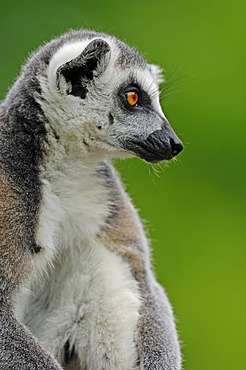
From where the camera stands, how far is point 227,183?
35.5 ft

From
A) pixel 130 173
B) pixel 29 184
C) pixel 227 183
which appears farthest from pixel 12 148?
pixel 227 183

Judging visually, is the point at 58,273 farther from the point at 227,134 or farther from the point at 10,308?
the point at 227,134

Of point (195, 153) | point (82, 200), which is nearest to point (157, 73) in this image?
point (82, 200)

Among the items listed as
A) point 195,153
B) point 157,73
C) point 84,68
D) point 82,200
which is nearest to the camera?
point 84,68

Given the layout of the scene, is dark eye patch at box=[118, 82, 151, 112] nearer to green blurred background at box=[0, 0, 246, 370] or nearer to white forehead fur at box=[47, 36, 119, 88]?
white forehead fur at box=[47, 36, 119, 88]

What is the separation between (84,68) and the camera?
19.7 feet

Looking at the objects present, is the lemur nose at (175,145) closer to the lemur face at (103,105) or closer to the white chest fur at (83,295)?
the lemur face at (103,105)

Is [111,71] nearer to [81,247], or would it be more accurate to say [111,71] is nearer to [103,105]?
[103,105]

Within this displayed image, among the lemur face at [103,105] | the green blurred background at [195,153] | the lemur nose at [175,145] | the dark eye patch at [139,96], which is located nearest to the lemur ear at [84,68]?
the lemur face at [103,105]

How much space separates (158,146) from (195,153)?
4874mm

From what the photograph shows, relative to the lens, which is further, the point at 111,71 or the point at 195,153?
the point at 195,153

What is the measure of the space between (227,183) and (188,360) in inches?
73.3

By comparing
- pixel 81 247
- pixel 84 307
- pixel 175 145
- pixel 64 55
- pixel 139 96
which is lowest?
pixel 84 307

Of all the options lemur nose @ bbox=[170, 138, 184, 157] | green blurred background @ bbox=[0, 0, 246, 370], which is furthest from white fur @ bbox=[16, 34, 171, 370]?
green blurred background @ bbox=[0, 0, 246, 370]
